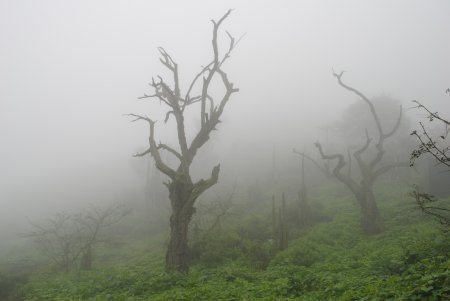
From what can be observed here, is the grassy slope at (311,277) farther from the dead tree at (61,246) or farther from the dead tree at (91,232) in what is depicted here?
the dead tree at (91,232)

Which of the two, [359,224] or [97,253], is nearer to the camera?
[359,224]

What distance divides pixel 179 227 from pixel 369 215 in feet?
37.5

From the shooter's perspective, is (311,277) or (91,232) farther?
(91,232)

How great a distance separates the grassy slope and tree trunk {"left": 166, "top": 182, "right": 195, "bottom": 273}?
918mm

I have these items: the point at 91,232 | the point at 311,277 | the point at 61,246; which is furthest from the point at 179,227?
the point at 91,232

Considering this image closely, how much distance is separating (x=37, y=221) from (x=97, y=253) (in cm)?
2598

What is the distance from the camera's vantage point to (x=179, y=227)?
13094 millimetres

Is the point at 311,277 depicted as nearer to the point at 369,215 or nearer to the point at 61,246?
the point at 369,215

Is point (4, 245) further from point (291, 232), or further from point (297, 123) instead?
point (297, 123)

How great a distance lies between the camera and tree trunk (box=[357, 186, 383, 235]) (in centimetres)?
1878

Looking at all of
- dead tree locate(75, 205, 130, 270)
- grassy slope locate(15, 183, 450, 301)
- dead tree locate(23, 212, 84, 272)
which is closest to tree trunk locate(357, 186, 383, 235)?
grassy slope locate(15, 183, 450, 301)

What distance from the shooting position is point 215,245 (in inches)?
619

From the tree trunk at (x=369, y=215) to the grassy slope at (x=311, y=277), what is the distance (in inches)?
28.1

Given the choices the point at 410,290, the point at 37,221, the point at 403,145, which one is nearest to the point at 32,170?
the point at 37,221
